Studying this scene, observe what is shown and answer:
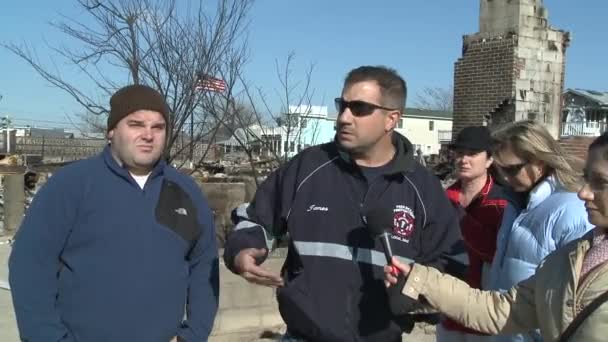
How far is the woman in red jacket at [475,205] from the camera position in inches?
156

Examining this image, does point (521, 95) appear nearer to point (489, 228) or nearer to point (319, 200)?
point (489, 228)

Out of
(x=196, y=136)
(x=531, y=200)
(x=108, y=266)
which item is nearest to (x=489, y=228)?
(x=531, y=200)

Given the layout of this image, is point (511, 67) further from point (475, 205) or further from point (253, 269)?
point (253, 269)

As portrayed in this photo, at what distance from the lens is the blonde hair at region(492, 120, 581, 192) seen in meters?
3.31

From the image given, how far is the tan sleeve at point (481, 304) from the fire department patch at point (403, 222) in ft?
0.93

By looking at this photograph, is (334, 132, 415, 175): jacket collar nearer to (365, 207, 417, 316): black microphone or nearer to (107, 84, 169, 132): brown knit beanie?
(365, 207, 417, 316): black microphone

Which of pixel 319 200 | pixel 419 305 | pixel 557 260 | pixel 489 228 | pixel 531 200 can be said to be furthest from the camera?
pixel 489 228

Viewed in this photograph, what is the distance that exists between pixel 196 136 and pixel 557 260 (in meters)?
8.17

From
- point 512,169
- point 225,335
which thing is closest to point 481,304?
point 512,169

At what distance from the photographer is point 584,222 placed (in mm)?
3035

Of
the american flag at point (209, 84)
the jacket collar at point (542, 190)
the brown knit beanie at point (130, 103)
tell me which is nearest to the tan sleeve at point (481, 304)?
the jacket collar at point (542, 190)

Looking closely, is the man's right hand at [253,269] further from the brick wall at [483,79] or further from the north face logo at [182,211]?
the brick wall at [483,79]

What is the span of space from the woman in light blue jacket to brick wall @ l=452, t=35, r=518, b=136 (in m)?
8.39

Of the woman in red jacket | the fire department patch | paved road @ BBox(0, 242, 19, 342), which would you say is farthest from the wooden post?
the fire department patch
